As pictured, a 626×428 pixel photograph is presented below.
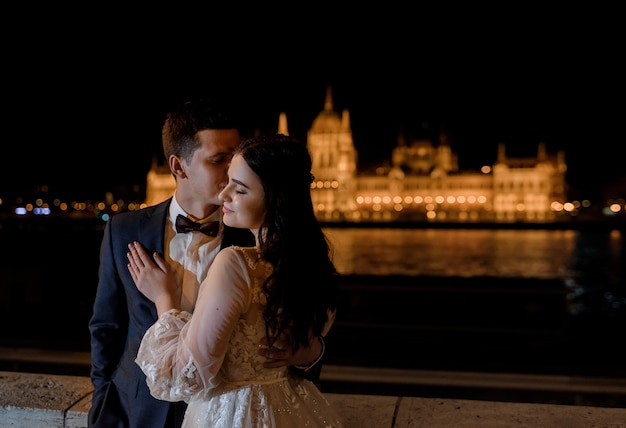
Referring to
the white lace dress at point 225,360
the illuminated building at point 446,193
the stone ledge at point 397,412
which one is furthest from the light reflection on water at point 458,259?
the illuminated building at point 446,193

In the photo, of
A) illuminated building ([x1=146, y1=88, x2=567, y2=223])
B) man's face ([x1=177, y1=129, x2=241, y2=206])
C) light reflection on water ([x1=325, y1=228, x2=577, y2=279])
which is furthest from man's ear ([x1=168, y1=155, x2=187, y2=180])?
illuminated building ([x1=146, y1=88, x2=567, y2=223])

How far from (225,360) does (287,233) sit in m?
0.33

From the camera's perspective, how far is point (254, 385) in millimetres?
1480

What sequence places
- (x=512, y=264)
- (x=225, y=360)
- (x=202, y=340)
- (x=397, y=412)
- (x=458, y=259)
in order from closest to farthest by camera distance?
(x=202, y=340) → (x=225, y=360) → (x=397, y=412) → (x=512, y=264) → (x=458, y=259)

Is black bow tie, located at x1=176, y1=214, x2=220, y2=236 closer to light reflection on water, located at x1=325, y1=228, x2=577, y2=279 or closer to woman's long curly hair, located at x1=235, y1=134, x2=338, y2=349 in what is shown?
woman's long curly hair, located at x1=235, y1=134, x2=338, y2=349

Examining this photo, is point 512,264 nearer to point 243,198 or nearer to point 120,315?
point 120,315

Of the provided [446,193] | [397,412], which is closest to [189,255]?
[397,412]

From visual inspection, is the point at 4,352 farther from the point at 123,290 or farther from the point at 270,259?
the point at 270,259

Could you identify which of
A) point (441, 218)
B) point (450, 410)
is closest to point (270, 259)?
point (450, 410)

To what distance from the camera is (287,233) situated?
4.65ft

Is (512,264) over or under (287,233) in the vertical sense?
under

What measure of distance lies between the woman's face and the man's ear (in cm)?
50

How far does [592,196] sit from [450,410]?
101096 millimetres

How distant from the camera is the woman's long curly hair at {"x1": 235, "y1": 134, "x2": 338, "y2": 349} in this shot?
142cm
